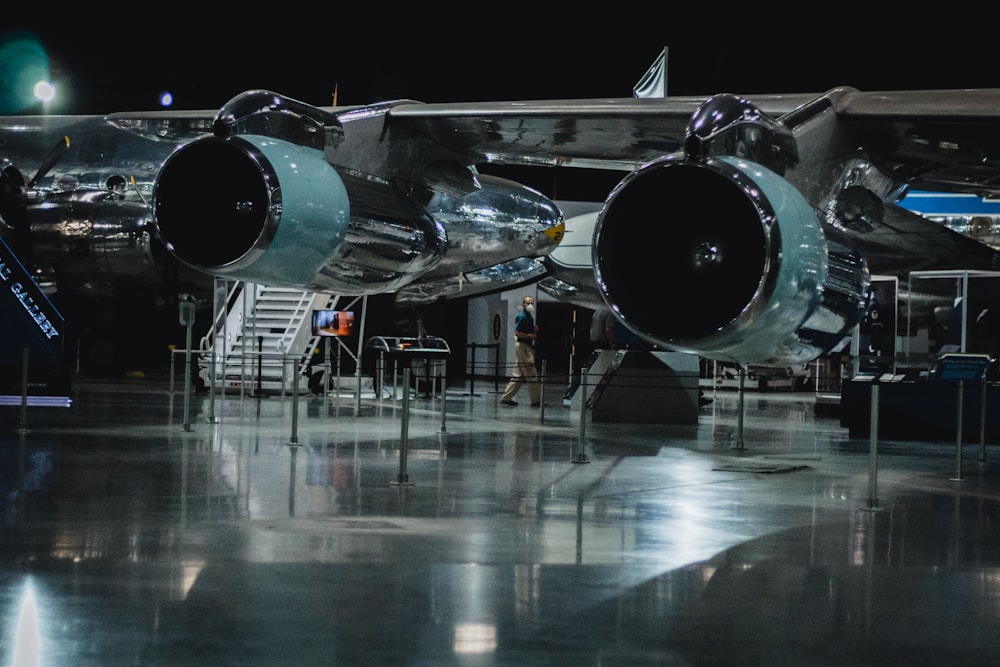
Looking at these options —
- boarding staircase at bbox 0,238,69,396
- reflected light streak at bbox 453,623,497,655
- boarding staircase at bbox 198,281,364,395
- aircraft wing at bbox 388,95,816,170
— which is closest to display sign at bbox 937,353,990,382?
→ aircraft wing at bbox 388,95,816,170

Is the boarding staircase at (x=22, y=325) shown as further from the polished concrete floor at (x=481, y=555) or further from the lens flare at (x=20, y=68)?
the lens flare at (x=20, y=68)

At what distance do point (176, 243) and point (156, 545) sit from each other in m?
1.66

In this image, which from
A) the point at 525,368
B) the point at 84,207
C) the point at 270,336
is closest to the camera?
the point at 84,207

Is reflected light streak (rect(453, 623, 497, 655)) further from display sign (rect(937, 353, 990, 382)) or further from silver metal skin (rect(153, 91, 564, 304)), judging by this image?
display sign (rect(937, 353, 990, 382))

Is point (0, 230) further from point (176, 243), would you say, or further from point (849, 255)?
point (849, 255)

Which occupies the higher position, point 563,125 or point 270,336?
point 563,125

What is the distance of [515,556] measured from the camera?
19.5 ft

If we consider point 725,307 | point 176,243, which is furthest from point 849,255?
point 176,243

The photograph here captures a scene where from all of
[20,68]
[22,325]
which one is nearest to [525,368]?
[22,325]

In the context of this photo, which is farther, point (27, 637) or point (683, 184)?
point (683, 184)

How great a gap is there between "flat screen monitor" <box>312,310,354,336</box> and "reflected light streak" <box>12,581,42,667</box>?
12.8 meters

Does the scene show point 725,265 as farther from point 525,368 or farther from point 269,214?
point 525,368

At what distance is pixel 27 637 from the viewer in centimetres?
406

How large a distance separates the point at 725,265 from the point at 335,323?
13.1 m
